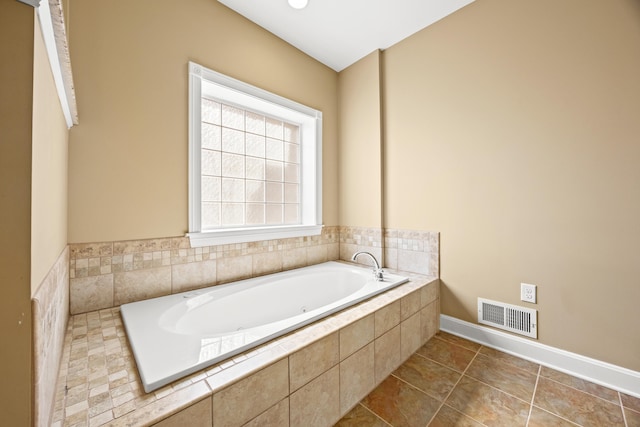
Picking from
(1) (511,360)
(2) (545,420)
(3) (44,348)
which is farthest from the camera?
(1) (511,360)

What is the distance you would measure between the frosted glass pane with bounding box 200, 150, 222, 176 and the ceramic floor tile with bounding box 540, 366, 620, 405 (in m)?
2.69

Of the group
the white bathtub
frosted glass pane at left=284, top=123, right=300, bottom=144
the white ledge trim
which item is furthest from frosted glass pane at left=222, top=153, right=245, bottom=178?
the white ledge trim

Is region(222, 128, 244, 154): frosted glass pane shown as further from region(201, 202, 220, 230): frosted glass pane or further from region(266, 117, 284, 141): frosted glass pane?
region(201, 202, 220, 230): frosted glass pane

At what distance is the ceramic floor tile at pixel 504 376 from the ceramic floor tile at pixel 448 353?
2.0 inches

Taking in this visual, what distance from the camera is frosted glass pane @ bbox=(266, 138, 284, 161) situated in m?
2.54

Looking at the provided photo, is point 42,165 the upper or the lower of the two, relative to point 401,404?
upper

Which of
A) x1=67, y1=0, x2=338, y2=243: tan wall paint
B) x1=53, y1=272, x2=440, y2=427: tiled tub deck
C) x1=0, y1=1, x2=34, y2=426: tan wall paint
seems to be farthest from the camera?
x1=67, y1=0, x2=338, y2=243: tan wall paint

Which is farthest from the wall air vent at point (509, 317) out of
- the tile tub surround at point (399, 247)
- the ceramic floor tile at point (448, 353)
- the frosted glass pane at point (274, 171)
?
the frosted glass pane at point (274, 171)

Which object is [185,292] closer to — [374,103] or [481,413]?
[481,413]

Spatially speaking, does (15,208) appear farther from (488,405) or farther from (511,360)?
(511,360)

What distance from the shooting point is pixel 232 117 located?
88.7 inches

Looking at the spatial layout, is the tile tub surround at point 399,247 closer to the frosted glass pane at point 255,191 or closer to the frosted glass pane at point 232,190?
the frosted glass pane at point 255,191

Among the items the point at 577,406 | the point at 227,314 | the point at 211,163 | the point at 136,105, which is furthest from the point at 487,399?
the point at 136,105

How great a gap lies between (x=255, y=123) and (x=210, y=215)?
968 millimetres
